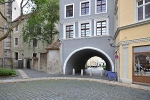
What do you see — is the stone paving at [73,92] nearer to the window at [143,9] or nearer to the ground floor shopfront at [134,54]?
the ground floor shopfront at [134,54]

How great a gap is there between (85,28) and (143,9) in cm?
887

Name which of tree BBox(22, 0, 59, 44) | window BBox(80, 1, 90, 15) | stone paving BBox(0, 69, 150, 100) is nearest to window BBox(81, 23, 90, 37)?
window BBox(80, 1, 90, 15)

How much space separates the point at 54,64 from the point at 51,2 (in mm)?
11962

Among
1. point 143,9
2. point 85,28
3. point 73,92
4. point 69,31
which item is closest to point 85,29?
point 85,28

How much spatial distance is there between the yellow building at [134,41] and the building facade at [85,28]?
4.87 m

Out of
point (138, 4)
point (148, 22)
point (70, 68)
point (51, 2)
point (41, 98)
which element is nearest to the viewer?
point (41, 98)

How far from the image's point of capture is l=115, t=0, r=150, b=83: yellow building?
39.4 ft

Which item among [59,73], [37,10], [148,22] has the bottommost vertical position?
[59,73]

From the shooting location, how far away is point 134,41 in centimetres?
1270

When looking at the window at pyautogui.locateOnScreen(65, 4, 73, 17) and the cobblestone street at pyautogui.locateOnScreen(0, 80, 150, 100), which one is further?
the window at pyautogui.locateOnScreen(65, 4, 73, 17)

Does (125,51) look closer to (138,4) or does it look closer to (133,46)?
(133,46)

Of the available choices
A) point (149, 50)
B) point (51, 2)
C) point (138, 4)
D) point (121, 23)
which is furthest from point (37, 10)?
point (51, 2)

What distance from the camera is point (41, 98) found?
319 inches

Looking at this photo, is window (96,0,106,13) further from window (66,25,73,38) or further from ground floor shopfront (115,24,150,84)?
ground floor shopfront (115,24,150,84)
